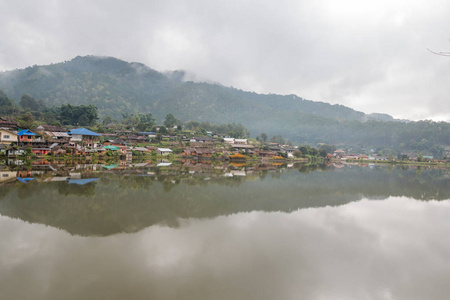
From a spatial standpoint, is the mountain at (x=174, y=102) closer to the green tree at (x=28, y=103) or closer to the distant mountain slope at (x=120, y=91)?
the distant mountain slope at (x=120, y=91)

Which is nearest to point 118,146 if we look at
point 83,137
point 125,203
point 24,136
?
point 83,137

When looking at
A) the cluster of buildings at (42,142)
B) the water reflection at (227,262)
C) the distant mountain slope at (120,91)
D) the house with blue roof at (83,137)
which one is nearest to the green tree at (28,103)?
the cluster of buildings at (42,142)

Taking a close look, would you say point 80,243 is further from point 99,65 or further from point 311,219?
point 99,65

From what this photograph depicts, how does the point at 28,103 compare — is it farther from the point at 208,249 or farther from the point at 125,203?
the point at 208,249

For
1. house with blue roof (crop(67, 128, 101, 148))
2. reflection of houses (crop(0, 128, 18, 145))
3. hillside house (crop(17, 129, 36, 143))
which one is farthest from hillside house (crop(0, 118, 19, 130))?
house with blue roof (crop(67, 128, 101, 148))

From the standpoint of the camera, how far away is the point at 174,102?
430ft

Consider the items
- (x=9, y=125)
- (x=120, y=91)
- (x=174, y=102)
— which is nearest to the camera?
(x=9, y=125)

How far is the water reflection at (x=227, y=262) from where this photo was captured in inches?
151

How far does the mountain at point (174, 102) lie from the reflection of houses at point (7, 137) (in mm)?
74434

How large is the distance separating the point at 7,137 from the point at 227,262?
3272cm

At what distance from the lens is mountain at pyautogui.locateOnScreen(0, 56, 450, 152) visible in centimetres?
10288

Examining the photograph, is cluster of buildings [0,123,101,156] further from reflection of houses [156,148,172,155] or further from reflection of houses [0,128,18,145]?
reflection of houses [156,148,172,155]

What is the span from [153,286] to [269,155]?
146ft

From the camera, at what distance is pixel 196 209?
8.73m
